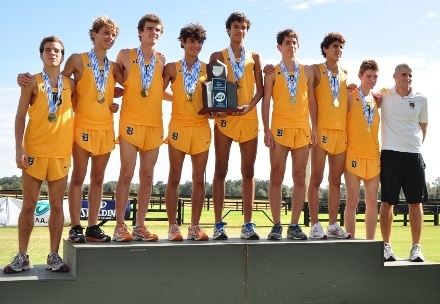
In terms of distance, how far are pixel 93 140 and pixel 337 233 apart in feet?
9.38

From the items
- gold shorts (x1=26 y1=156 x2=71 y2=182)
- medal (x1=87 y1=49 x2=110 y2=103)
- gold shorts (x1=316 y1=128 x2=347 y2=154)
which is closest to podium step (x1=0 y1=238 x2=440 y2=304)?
gold shorts (x1=26 y1=156 x2=71 y2=182)

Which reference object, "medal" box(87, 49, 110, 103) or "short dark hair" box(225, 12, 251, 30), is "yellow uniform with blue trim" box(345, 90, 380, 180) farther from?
"medal" box(87, 49, 110, 103)

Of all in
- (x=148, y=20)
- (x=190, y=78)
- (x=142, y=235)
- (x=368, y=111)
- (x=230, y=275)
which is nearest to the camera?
(x=230, y=275)

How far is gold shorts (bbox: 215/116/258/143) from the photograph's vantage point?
6.03 m

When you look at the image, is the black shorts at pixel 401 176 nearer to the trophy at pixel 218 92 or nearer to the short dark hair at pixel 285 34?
the short dark hair at pixel 285 34

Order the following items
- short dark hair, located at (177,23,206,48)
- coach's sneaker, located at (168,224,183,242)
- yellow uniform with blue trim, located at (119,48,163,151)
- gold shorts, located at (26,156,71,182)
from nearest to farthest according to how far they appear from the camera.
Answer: gold shorts, located at (26,156,71,182), yellow uniform with blue trim, located at (119,48,163,151), coach's sneaker, located at (168,224,183,242), short dark hair, located at (177,23,206,48)

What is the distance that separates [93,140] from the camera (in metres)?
5.50

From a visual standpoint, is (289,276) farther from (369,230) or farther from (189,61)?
(189,61)

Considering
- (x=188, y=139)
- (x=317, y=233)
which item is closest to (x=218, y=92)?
(x=188, y=139)

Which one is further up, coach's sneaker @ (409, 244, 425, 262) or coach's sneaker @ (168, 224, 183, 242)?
coach's sneaker @ (168, 224, 183, 242)

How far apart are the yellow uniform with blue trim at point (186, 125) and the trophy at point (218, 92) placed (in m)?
0.12

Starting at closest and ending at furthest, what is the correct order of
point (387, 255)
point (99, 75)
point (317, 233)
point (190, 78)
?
point (99, 75) < point (190, 78) < point (317, 233) < point (387, 255)

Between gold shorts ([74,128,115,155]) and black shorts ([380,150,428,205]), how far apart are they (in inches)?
127

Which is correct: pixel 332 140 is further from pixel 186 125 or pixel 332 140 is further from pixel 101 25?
pixel 101 25
